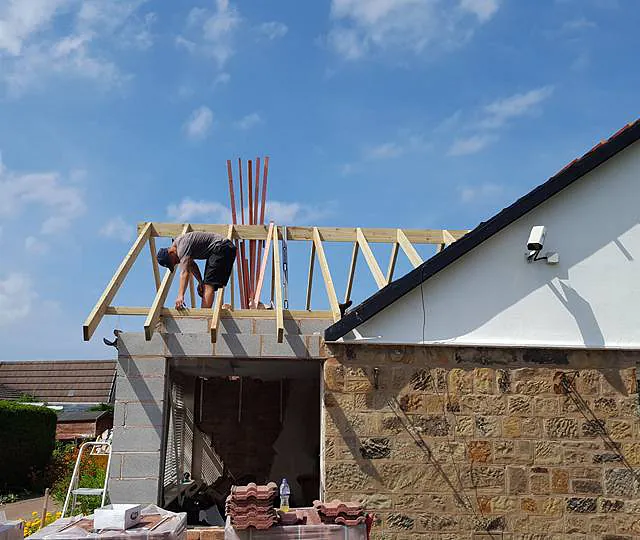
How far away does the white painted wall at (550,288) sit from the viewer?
24.2 ft

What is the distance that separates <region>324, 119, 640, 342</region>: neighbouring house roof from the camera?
23.8 ft

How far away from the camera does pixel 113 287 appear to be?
24.4 feet

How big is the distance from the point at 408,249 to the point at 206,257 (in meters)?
2.70

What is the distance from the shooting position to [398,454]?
7109 mm

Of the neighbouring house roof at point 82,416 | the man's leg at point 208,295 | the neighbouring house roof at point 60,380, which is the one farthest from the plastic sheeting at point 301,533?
the neighbouring house roof at point 60,380

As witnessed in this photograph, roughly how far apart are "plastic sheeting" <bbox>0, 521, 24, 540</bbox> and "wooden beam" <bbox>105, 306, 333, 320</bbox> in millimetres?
2697

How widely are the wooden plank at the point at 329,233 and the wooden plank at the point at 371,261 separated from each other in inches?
6.1

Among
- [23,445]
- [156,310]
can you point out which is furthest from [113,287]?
[23,445]

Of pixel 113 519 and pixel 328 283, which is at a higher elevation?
pixel 328 283

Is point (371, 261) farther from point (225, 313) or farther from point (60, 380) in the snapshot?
point (60, 380)

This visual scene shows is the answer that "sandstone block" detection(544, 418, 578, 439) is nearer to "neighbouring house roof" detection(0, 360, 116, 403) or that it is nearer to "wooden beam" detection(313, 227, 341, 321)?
"wooden beam" detection(313, 227, 341, 321)

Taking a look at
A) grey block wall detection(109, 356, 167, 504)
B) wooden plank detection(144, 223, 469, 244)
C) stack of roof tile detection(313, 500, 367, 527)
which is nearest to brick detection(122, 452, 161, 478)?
grey block wall detection(109, 356, 167, 504)

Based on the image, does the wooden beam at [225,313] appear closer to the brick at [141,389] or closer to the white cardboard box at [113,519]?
the brick at [141,389]

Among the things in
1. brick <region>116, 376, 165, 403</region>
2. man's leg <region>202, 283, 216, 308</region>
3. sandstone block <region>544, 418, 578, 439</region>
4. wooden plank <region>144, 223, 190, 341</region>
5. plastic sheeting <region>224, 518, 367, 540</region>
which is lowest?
plastic sheeting <region>224, 518, 367, 540</region>
